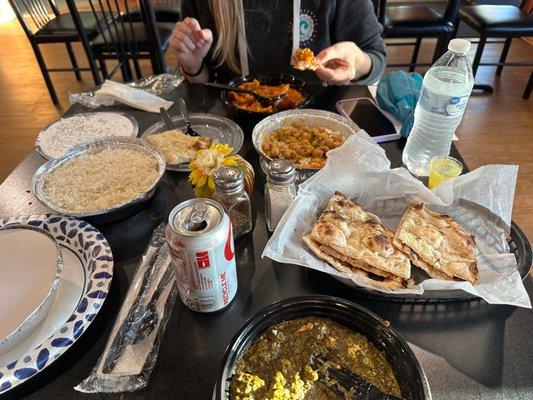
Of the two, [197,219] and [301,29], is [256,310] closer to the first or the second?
[197,219]

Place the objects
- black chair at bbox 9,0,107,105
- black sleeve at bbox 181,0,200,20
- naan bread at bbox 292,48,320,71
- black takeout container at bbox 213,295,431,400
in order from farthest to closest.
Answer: black chair at bbox 9,0,107,105, black sleeve at bbox 181,0,200,20, naan bread at bbox 292,48,320,71, black takeout container at bbox 213,295,431,400

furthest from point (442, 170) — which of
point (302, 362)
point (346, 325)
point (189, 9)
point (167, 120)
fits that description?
point (189, 9)

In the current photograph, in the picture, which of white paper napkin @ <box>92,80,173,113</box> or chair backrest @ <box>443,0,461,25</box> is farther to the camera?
chair backrest @ <box>443,0,461,25</box>

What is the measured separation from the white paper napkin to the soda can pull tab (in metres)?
0.91

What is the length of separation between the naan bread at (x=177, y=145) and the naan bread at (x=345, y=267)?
0.50m

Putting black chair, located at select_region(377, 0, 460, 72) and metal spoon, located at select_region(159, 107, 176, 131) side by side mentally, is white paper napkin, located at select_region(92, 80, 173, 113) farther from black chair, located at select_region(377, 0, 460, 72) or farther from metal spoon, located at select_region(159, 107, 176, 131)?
black chair, located at select_region(377, 0, 460, 72)

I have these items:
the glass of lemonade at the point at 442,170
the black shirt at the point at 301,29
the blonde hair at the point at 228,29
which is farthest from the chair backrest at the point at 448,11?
the glass of lemonade at the point at 442,170

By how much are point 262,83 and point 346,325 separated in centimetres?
108

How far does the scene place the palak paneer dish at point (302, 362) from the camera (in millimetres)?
626

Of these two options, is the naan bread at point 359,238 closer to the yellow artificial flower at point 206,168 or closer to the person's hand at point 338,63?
the yellow artificial flower at point 206,168

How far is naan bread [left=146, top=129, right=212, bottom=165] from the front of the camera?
45.8 inches

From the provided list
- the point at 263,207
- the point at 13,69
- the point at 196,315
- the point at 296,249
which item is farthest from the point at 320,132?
the point at 13,69

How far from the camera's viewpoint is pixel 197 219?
27.1 inches

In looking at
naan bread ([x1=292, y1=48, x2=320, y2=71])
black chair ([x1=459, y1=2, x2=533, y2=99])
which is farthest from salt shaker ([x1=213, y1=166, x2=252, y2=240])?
black chair ([x1=459, y1=2, x2=533, y2=99])
